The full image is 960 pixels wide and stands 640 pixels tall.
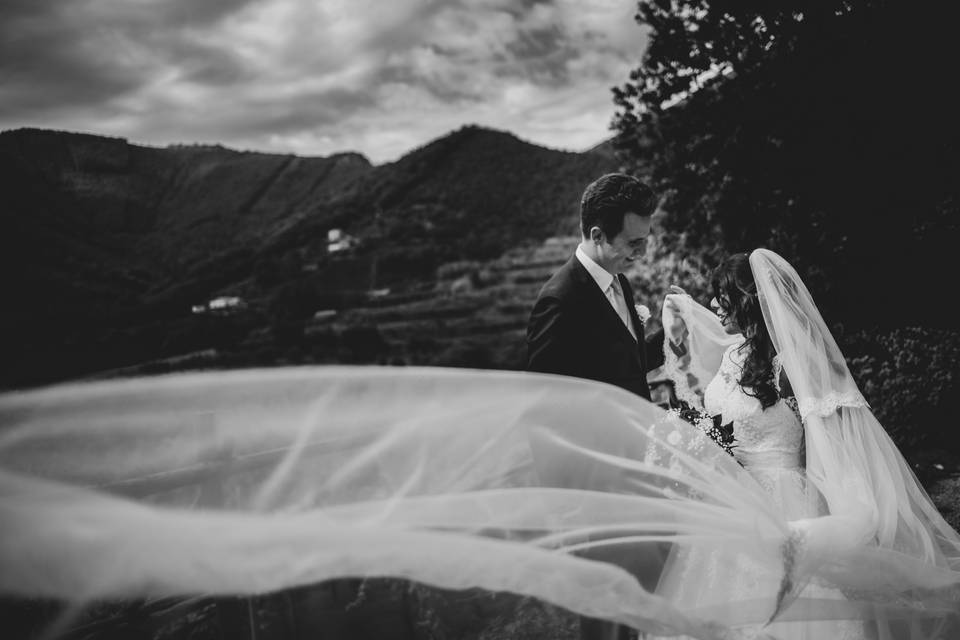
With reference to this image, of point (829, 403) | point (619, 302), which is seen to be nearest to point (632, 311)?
point (619, 302)

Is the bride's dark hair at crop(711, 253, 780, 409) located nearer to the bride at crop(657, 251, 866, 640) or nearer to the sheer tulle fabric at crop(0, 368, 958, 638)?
the bride at crop(657, 251, 866, 640)

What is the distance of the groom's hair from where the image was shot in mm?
2137

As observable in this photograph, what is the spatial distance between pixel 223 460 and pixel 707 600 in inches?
65.8

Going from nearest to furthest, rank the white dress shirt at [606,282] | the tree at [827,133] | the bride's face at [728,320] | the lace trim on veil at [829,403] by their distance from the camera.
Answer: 1. the lace trim on veil at [829,403]
2. the white dress shirt at [606,282]
3. the bride's face at [728,320]
4. the tree at [827,133]

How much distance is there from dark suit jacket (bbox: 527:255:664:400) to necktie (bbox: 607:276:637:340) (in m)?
0.07

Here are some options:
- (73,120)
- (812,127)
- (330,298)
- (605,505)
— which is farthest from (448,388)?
(330,298)

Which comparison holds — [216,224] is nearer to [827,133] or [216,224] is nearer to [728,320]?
[827,133]

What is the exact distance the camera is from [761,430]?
2.19 metres

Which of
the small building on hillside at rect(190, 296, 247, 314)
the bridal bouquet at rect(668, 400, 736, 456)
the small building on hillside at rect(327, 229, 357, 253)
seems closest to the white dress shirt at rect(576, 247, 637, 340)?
the bridal bouquet at rect(668, 400, 736, 456)

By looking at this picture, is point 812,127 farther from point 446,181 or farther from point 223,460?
point 446,181

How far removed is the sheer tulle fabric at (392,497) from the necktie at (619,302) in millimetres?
490

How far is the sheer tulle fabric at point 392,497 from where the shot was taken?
102cm

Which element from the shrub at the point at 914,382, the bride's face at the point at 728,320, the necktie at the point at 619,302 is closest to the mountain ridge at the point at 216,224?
the shrub at the point at 914,382

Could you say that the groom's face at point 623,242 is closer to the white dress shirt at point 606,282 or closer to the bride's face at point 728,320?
the white dress shirt at point 606,282
